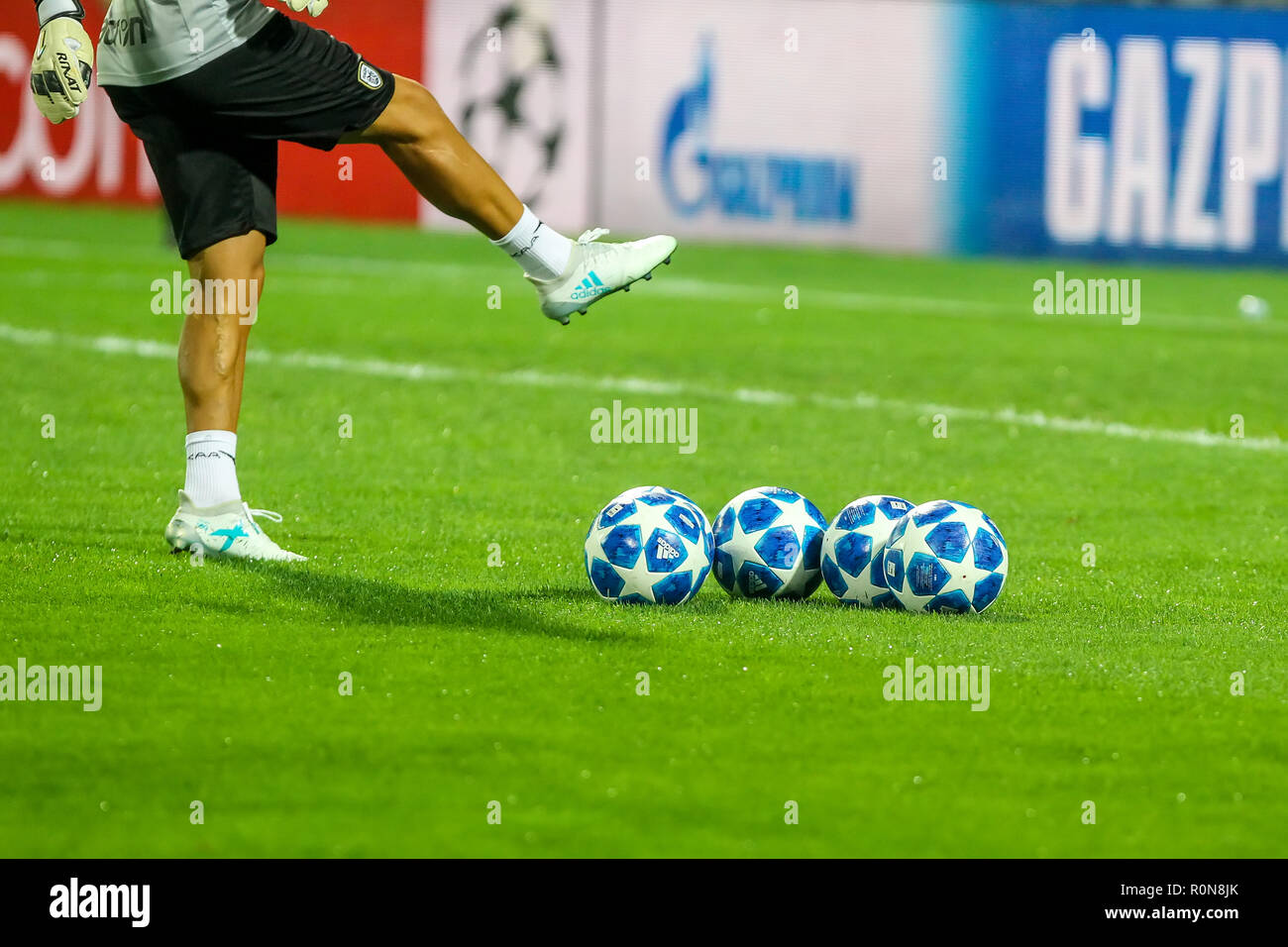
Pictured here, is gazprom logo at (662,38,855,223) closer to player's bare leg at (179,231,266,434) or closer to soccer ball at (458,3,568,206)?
soccer ball at (458,3,568,206)

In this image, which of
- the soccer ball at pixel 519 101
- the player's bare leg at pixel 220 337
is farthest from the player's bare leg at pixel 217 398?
the soccer ball at pixel 519 101

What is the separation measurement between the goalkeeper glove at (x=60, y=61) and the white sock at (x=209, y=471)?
41.5 inches

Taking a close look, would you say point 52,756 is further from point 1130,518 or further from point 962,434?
point 962,434

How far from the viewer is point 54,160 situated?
23.0 m

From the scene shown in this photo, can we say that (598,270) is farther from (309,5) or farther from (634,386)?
(634,386)

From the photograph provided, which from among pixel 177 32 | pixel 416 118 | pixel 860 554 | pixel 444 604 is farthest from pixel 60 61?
pixel 860 554

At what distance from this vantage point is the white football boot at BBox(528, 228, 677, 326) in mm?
5918

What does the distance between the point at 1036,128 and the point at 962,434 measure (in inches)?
539

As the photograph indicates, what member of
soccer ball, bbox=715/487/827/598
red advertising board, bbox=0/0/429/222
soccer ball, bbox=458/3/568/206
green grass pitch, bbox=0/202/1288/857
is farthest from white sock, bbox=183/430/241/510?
red advertising board, bbox=0/0/429/222

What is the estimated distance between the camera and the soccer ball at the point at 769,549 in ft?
18.7

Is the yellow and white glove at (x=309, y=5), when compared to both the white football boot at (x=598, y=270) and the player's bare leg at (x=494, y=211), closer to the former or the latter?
the player's bare leg at (x=494, y=211)

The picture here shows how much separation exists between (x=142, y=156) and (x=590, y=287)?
17754 mm

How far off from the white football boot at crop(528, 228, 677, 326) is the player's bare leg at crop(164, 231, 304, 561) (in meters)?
0.93
